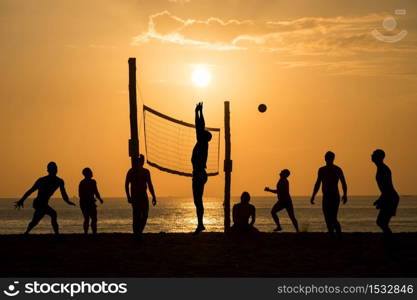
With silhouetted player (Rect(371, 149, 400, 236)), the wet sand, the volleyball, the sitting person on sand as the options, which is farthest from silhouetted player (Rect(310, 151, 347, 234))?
the volleyball

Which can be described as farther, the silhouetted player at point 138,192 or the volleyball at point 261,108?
the volleyball at point 261,108

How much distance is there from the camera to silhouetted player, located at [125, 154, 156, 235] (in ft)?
47.6

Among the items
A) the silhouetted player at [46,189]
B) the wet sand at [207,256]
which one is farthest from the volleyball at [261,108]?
the silhouetted player at [46,189]

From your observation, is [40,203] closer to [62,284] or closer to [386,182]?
[62,284]

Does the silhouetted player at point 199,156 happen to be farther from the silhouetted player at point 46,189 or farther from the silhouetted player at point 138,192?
the silhouetted player at point 46,189

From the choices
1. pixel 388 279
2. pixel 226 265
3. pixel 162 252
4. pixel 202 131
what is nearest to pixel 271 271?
pixel 226 265

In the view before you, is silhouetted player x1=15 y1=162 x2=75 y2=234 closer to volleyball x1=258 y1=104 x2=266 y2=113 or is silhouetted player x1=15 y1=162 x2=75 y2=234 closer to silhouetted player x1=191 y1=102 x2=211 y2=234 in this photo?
silhouetted player x1=191 y1=102 x2=211 y2=234

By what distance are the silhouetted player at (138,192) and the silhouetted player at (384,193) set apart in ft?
14.8

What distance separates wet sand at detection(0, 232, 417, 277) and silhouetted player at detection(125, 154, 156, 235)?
0.41m

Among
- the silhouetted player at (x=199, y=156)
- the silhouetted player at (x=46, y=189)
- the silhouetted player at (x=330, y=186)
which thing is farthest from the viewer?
the silhouetted player at (x=330, y=186)

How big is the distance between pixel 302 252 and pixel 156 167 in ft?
14.5

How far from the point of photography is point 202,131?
1374 centimetres

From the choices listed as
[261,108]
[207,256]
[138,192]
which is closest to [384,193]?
[207,256]

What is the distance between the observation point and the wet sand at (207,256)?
10.7 m
